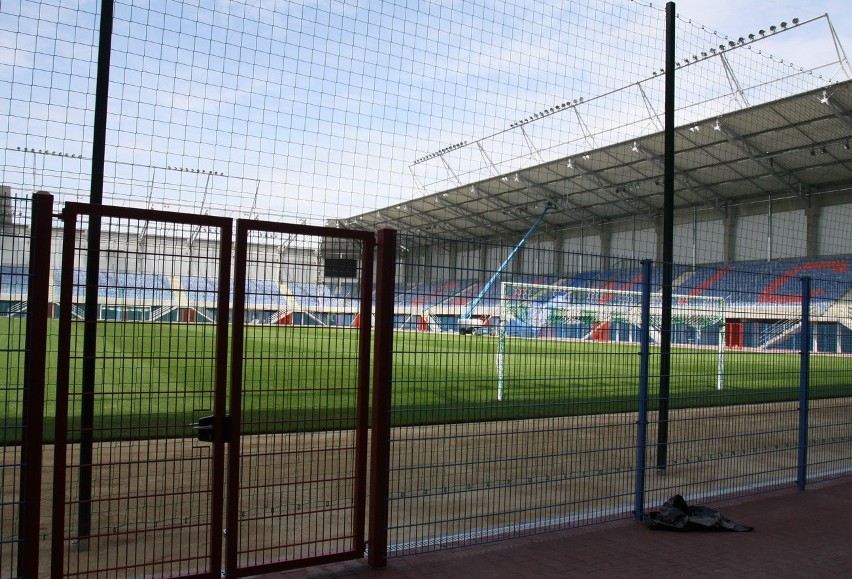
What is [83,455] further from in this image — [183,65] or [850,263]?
[850,263]

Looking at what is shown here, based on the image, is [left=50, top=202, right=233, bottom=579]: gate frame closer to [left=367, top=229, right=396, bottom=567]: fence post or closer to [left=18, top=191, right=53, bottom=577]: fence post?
[left=18, top=191, right=53, bottom=577]: fence post

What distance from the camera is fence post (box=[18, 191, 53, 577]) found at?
3656 millimetres

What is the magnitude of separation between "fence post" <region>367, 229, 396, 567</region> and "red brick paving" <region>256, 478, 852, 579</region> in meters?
0.20

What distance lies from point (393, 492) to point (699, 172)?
2761 centimetres

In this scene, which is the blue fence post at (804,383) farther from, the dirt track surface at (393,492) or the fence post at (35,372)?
the fence post at (35,372)

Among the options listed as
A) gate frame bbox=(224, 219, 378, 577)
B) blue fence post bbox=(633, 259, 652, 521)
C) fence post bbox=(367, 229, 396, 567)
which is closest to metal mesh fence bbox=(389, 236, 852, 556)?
blue fence post bbox=(633, 259, 652, 521)

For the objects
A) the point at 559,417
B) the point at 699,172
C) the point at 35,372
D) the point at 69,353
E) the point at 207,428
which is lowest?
the point at 559,417

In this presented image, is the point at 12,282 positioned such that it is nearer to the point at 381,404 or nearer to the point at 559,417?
the point at 381,404

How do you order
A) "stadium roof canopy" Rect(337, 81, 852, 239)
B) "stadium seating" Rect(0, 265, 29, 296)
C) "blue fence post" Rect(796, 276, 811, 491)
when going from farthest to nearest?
"stadium roof canopy" Rect(337, 81, 852, 239) → "blue fence post" Rect(796, 276, 811, 491) → "stadium seating" Rect(0, 265, 29, 296)

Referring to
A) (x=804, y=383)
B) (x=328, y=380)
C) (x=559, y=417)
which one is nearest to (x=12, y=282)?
(x=328, y=380)

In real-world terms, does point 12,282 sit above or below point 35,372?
above

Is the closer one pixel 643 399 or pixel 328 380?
pixel 643 399

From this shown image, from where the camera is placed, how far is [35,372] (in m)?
3.67

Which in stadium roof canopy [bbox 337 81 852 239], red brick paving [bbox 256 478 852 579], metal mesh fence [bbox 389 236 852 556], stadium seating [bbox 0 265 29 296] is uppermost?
stadium roof canopy [bbox 337 81 852 239]
